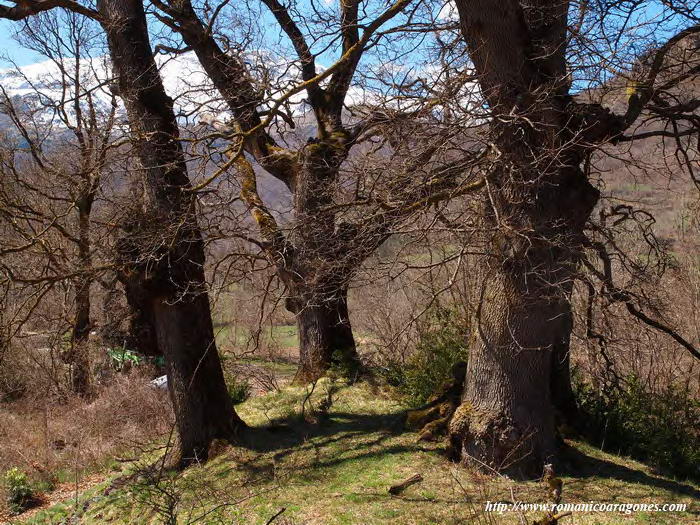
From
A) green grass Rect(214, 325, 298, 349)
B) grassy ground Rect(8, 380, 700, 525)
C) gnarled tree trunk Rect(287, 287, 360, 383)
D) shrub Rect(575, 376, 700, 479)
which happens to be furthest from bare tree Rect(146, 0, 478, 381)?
green grass Rect(214, 325, 298, 349)

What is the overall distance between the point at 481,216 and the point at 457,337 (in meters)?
4.40

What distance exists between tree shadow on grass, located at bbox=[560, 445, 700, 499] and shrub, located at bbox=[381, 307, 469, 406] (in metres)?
2.46

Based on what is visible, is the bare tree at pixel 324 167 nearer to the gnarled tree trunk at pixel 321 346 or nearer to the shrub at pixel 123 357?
the gnarled tree trunk at pixel 321 346

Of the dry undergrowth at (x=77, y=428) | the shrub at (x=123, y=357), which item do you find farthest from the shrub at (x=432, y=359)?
the shrub at (x=123, y=357)

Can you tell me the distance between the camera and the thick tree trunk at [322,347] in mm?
10680

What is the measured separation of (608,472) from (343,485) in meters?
3.07

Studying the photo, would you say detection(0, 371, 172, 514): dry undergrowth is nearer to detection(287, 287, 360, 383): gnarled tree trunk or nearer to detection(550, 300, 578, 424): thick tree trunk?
detection(287, 287, 360, 383): gnarled tree trunk

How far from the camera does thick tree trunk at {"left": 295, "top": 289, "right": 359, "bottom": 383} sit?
10680 millimetres

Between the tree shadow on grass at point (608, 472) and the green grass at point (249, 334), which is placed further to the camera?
the green grass at point (249, 334)

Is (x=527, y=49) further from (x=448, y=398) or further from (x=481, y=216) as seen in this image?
(x=448, y=398)

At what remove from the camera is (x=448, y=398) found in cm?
871

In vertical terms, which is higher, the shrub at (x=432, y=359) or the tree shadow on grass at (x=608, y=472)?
the shrub at (x=432, y=359)

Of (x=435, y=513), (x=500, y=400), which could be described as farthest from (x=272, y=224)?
(x=435, y=513)

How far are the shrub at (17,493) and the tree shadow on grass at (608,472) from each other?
7.78 metres
